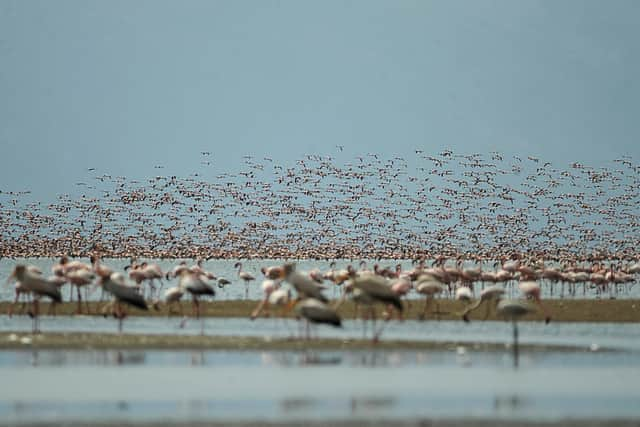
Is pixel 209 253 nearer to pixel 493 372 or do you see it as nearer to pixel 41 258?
pixel 41 258

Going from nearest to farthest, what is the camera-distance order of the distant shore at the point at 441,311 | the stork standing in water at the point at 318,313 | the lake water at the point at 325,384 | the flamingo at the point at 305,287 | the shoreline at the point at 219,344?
the lake water at the point at 325,384, the stork standing in water at the point at 318,313, the shoreline at the point at 219,344, the flamingo at the point at 305,287, the distant shore at the point at 441,311

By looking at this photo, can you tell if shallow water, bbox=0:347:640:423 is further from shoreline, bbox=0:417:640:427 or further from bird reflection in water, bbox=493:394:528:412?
shoreline, bbox=0:417:640:427


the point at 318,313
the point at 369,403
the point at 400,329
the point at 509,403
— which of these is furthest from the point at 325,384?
the point at 400,329

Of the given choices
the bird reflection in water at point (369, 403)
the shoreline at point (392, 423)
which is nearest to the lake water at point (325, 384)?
the bird reflection in water at point (369, 403)

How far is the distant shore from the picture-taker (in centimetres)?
3616

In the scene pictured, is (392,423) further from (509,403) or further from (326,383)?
(326,383)

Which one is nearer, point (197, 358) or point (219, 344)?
point (197, 358)

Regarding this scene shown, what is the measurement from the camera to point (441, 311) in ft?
126

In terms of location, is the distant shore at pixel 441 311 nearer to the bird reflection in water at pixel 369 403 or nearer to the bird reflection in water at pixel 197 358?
the bird reflection in water at pixel 197 358

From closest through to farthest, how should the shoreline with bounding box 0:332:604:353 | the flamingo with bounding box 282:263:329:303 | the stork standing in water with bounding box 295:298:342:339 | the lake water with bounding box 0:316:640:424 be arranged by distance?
the lake water with bounding box 0:316:640:424 < the stork standing in water with bounding box 295:298:342:339 < the shoreline with bounding box 0:332:604:353 < the flamingo with bounding box 282:263:329:303

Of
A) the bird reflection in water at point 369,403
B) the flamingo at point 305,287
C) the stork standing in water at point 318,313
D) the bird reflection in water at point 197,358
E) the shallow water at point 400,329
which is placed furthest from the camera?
the shallow water at point 400,329

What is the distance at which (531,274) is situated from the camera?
4847cm

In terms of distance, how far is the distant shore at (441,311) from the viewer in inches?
1423

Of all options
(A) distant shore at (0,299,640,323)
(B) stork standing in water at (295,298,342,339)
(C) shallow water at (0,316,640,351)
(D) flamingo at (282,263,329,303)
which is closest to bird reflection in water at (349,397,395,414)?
(B) stork standing in water at (295,298,342,339)
